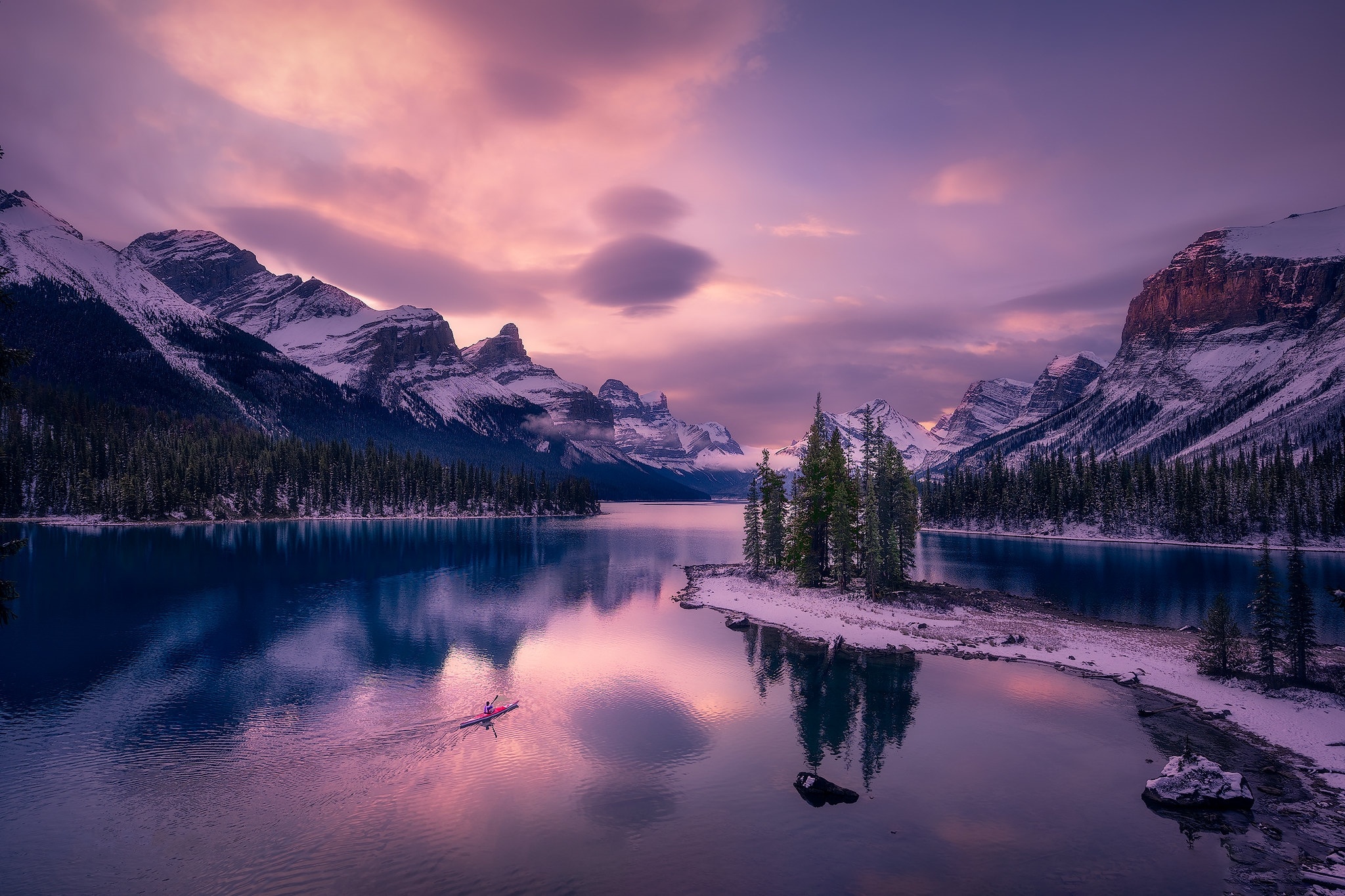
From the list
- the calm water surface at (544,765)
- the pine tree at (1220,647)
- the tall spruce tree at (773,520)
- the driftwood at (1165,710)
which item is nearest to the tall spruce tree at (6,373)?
the calm water surface at (544,765)

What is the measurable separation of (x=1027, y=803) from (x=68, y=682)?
53.8 m

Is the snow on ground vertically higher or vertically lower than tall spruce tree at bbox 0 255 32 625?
lower

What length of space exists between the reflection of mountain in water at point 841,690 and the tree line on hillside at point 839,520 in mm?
18130

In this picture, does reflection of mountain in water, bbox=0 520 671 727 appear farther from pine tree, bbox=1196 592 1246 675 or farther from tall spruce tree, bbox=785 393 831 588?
pine tree, bbox=1196 592 1246 675

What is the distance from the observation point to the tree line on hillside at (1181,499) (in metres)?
145

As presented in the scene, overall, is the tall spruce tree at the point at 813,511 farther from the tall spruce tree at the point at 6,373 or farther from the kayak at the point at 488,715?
the tall spruce tree at the point at 6,373

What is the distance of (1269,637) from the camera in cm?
3791

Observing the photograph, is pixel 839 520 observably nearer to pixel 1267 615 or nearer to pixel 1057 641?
pixel 1057 641

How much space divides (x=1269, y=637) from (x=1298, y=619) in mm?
1944

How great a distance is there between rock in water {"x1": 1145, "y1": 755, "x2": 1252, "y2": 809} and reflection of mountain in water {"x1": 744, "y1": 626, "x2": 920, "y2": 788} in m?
11.0

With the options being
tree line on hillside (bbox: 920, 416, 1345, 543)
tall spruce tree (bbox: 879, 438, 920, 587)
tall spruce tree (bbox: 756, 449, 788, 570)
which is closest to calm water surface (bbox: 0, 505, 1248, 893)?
tall spruce tree (bbox: 879, 438, 920, 587)

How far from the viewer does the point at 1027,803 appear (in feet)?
87.6

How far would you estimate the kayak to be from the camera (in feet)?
114

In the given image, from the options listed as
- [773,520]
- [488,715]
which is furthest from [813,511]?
[488,715]
